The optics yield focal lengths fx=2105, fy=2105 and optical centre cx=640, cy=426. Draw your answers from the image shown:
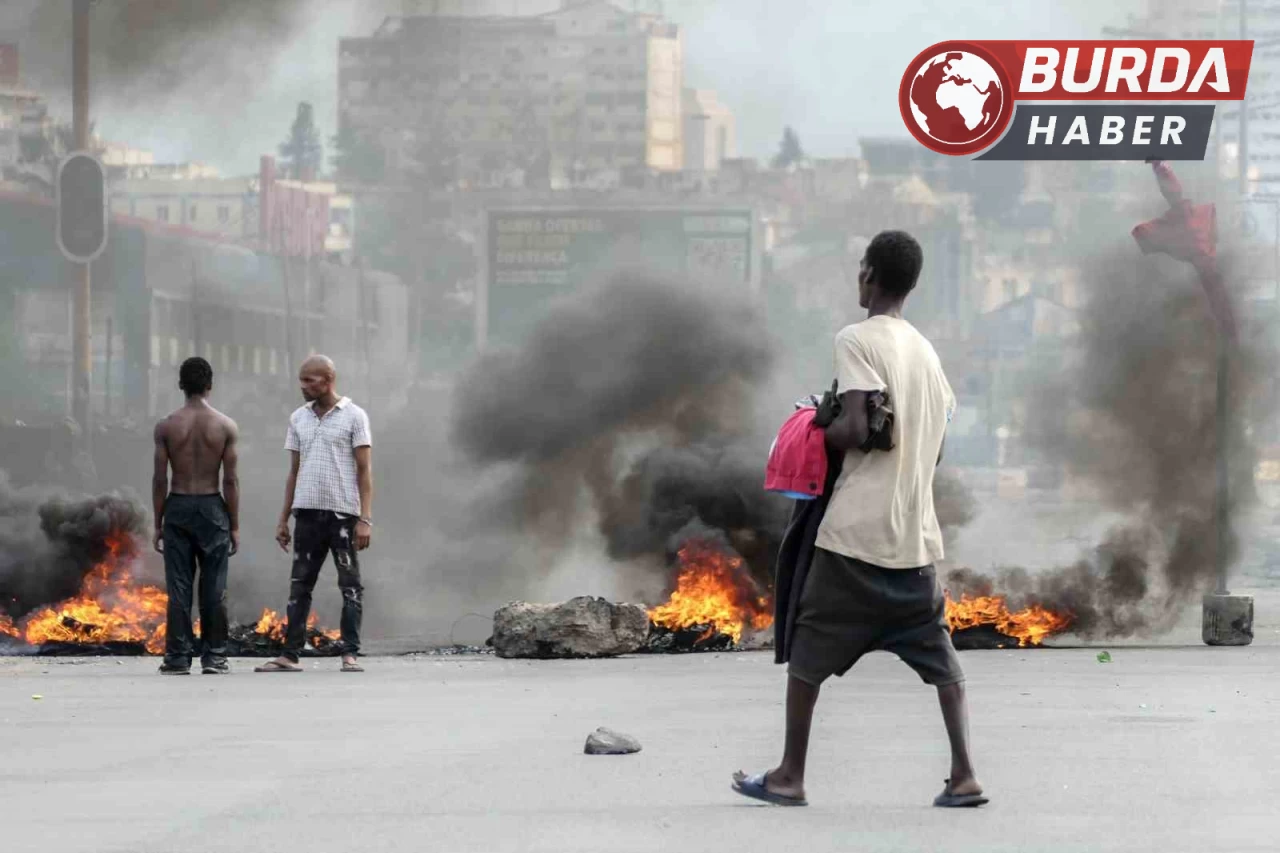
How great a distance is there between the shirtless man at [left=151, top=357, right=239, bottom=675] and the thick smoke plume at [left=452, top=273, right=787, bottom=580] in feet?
18.1

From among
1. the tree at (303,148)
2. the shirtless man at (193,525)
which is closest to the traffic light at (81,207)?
the tree at (303,148)

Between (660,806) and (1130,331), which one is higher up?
(1130,331)

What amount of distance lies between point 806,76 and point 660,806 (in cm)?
1510

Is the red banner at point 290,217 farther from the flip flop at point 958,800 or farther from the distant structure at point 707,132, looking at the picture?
the flip flop at point 958,800

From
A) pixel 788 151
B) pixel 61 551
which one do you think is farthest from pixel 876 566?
pixel 788 151

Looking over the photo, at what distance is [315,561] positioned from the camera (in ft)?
33.1

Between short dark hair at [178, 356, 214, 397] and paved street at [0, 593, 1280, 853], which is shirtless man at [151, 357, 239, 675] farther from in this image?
paved street at [0, 593, 1280, 853]

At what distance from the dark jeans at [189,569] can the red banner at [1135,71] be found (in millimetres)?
7853

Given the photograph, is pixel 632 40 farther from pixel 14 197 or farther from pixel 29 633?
pixel 29 633

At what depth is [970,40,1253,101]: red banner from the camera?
1486 cm

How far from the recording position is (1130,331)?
1602 centimetres

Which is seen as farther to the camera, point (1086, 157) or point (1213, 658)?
point (1086, 157)

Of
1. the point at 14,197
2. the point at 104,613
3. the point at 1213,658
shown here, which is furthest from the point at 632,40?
the point at 1213,658

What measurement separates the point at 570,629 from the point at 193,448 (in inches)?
86.6
